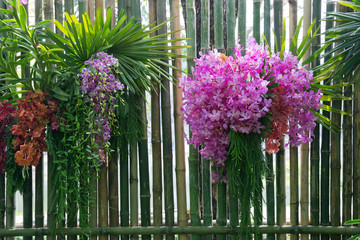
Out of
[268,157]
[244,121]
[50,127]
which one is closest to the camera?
[244,121]

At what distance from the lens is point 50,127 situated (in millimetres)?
2168

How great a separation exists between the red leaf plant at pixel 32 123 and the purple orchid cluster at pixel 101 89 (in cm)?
19

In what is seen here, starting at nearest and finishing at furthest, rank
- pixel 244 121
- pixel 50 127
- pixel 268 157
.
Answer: pixel 244 121
pixel 50 127
pixel 268 157

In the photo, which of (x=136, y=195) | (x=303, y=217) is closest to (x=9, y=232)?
(x=136, y=195)

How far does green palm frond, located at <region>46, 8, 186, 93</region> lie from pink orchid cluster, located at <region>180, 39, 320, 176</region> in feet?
1.01

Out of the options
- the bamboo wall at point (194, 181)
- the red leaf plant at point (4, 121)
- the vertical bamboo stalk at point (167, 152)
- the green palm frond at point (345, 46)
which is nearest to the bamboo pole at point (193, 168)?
the bamboo wall at point (194, 181)

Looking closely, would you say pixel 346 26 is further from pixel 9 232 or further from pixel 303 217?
pixel 9 232

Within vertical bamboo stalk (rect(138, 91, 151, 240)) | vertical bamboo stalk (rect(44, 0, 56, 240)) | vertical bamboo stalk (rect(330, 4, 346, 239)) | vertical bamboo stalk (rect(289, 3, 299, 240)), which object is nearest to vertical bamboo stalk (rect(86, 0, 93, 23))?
vertical bamboo stalk (rect(44, 0, 56, 240))

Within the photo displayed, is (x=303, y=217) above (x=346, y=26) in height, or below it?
below

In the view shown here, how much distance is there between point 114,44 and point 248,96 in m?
0.72

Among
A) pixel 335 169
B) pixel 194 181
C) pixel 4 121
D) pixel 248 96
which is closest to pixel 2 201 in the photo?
pixel 4 121

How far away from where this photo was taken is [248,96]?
1.92m

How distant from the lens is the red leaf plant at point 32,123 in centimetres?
211

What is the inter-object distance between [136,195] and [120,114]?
0.52 meters
